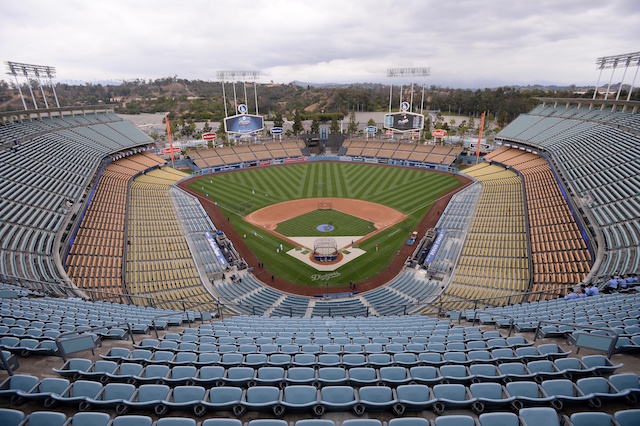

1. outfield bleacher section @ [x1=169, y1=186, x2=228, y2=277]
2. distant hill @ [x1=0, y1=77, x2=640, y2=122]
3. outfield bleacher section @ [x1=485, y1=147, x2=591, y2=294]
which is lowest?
outfield bleacher section @ [x1=169, y1=186, x2=228, y2=277]

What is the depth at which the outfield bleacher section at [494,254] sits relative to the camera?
2373cm

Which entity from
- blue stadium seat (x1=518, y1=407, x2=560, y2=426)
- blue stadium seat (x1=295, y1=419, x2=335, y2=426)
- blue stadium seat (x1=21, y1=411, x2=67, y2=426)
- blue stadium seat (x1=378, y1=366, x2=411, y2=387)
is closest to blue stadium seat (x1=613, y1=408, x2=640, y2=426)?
blue stadium seat (x1=518, y1=407, x2=560, y2=426)

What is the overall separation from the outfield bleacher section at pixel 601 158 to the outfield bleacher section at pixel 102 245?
30987mm

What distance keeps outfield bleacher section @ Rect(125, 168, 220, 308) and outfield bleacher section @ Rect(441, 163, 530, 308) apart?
19.6 meters

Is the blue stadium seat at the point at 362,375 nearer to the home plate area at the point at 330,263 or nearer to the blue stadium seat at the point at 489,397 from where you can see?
the blue stadium seat at the point at 489,397

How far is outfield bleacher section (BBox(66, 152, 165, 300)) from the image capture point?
2214 centimetres

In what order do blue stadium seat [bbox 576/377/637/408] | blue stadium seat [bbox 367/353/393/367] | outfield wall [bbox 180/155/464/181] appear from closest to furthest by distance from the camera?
blue stadium seat [bbox 576/377/637/408]
blue stadium seat [bbox 367/353/393/367]
outfield wall [bbox 180/155/464/181]

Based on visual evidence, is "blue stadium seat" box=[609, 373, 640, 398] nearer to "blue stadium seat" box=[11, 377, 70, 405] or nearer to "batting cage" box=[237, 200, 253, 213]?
"blue stadium seat" box=[11, 377, 70, 405]

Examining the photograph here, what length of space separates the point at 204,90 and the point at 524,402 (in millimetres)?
214040

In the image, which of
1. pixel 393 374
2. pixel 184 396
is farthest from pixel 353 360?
pixel 184 396

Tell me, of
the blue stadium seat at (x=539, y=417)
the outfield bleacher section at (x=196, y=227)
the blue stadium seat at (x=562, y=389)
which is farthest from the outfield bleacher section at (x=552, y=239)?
the outfield bleacher section at (x=196, y=227)

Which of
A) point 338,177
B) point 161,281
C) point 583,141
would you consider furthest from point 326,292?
point 583,141

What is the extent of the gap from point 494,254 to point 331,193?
2757 centimetres

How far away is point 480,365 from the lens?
769cm
